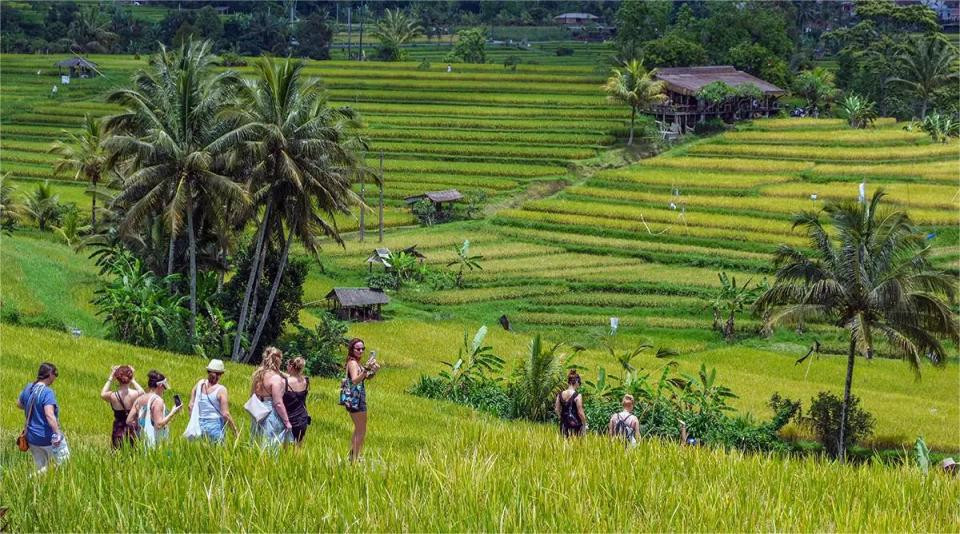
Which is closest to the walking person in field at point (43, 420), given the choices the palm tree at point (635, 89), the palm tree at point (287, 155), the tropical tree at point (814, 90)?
the palm tree at point (287, 155)

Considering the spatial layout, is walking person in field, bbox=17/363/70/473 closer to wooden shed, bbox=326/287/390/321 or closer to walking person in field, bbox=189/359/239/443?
walking person in field, bbox=189/359/239/443

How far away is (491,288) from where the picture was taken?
144ft

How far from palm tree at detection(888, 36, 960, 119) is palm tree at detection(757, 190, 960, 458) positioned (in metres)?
52.5

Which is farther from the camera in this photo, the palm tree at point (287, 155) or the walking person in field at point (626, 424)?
the palm tree at point (287, 155)

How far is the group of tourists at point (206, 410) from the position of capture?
12.4 m

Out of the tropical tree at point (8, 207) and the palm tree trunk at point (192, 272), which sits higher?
the palm tree trunk at point (192, 272)

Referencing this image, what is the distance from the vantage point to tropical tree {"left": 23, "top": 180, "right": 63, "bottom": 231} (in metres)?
50.4

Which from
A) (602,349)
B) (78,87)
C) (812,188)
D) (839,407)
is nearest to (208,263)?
(602,349)

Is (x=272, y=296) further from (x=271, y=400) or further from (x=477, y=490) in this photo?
(x=477, y=490)

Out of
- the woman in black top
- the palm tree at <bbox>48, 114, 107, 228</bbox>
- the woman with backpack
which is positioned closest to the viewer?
the woman in black top

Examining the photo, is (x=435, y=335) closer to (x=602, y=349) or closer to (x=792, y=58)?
(x=602, y=349)

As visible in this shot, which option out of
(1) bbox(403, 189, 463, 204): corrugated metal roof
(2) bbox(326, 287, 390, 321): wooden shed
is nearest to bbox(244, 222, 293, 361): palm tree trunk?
(2) bbox(326, 287, 390, 321): wooden shed

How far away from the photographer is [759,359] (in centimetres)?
3562

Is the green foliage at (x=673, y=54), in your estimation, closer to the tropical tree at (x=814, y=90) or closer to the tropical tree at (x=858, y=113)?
the tropical tree at (x=814, y=90)
